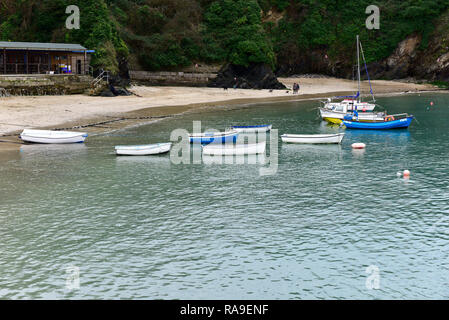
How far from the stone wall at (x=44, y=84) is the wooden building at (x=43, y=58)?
3.06 m

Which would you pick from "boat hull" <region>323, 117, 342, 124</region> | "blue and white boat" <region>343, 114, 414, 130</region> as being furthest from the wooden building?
"blue and white boat" <region>343, 114, 414, 130</region>

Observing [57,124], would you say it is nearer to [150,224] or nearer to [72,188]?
[72,188]

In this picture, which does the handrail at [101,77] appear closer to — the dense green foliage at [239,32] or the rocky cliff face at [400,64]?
the dense green foliage at [239,32]

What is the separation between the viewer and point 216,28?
98.0 m

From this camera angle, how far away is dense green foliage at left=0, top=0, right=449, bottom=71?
76.3 m

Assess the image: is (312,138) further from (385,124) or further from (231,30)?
(231,30)

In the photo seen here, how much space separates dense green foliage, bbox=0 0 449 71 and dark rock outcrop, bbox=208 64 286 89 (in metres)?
1.58

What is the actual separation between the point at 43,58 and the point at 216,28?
39118 mm

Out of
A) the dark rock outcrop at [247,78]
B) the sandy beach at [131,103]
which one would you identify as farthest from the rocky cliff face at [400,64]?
the dark rock outcrop at [247,78]

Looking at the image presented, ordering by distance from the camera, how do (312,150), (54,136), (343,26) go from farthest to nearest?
(343,26) < (312,150) < (54,136)

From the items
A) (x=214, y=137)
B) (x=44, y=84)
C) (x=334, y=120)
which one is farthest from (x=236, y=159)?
(x=44, y=84)

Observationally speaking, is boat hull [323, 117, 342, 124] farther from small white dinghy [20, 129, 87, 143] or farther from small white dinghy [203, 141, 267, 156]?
small white dinghy [20, 129, 87, 143]

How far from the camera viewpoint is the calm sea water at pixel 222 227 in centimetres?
1930

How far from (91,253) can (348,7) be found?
104598mm
